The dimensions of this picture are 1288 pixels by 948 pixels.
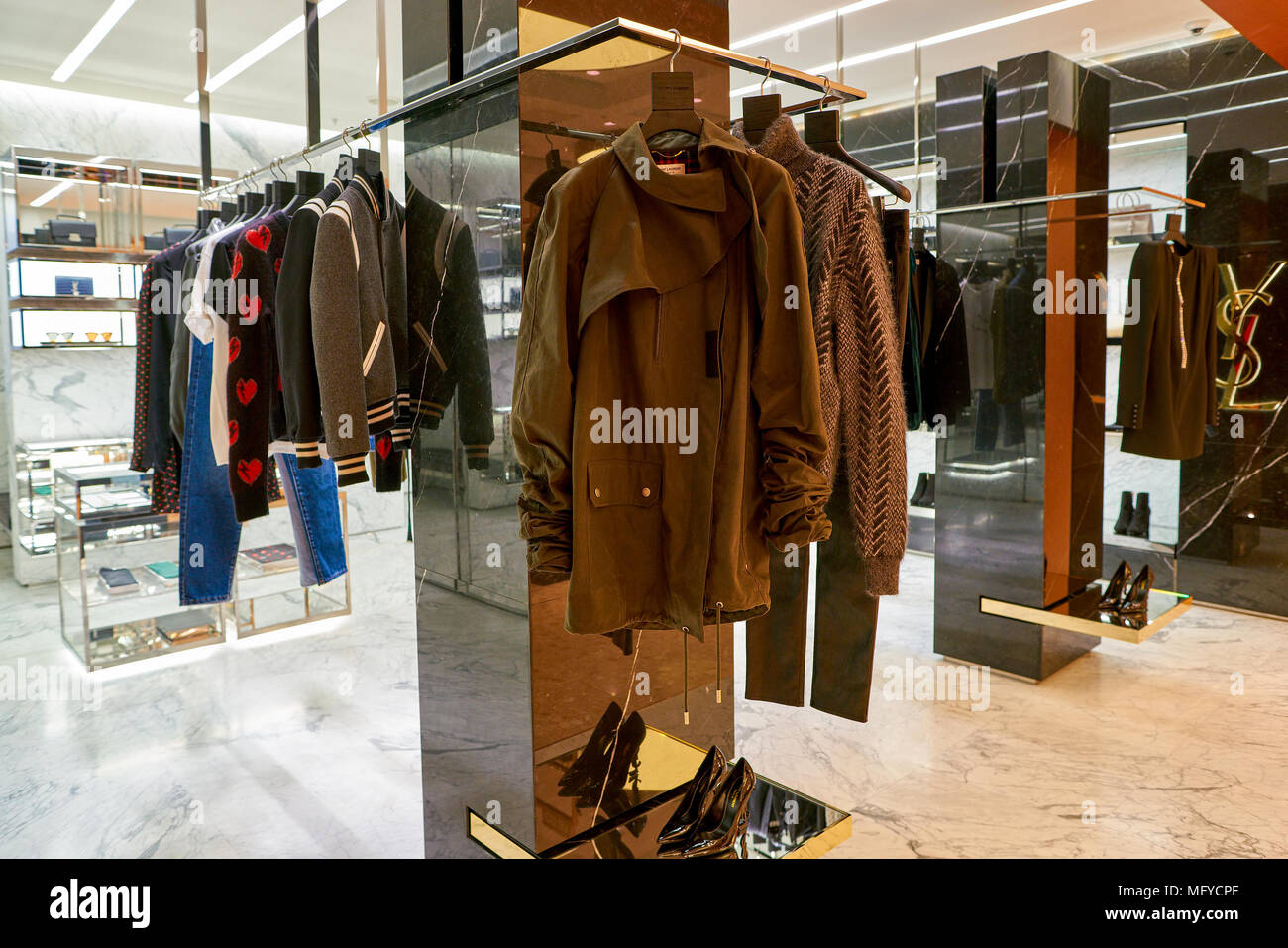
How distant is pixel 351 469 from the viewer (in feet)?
7.22

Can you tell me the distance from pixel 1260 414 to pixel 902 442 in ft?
13.6

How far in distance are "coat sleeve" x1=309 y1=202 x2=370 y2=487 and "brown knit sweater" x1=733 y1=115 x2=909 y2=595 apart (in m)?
1.07

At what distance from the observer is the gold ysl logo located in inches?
189

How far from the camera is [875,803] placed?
111 inches

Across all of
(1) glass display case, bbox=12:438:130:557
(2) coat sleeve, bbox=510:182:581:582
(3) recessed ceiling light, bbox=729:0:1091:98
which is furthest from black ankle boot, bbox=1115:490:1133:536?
(1) glass display case, bbox=12:438:130:557

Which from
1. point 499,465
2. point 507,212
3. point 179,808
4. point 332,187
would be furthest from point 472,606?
point 179,808

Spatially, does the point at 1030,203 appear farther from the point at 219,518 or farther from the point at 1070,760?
the point at 219,518

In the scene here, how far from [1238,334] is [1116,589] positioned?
228 centimetres

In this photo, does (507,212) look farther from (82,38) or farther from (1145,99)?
(1145,99)

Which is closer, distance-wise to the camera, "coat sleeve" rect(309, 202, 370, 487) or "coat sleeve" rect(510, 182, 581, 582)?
"coat sleeve" rect(510, 182, 581, 582)

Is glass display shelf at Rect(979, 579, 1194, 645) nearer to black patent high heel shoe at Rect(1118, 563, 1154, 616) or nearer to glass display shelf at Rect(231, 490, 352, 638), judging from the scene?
black patent high heel shoe at Rect(1118, 563, 1154, 616)

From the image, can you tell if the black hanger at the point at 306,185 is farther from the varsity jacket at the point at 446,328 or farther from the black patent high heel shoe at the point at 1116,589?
the black patent high heel shoe at the point at 1116,589

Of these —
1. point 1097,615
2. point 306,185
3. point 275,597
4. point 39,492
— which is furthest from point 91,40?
point 1097,615

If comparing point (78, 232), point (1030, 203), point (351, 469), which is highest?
point (78, 232)
